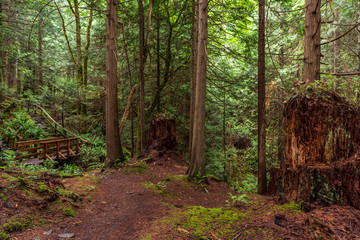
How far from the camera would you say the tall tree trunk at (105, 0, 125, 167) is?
24.3 ft

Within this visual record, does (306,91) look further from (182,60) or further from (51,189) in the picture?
(182,60)

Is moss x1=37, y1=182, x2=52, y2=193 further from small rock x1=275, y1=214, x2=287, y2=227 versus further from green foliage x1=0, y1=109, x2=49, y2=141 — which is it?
green foliage x1=0, y1=109, x2=49, y2=141

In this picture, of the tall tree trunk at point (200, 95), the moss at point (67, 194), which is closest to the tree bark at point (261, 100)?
the tall tree trunk at point (200, 95)

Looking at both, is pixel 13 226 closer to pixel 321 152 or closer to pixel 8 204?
pixel 8 204

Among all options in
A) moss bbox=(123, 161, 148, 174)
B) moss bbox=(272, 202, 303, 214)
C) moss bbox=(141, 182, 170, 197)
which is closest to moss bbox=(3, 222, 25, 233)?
moss bbox=(141, 182, 170, 197)

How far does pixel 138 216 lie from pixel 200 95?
4303 mm

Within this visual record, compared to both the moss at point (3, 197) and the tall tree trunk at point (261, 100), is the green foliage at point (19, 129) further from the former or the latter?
the tall tree trunk at point (261, 100)

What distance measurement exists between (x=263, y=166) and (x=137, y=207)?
13.2 feet

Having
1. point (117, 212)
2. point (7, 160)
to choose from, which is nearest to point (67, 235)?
point (117, 212)

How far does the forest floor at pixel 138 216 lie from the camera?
2.38m

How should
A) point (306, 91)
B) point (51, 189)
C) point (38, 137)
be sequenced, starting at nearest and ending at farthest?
point (306, 91) → point (51, 189) → point (38, 137)

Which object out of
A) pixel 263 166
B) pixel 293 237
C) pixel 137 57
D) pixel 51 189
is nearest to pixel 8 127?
pixel 137 57

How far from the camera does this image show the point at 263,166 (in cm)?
618

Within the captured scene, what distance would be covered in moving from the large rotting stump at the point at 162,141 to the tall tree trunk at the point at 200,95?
2.63 m
